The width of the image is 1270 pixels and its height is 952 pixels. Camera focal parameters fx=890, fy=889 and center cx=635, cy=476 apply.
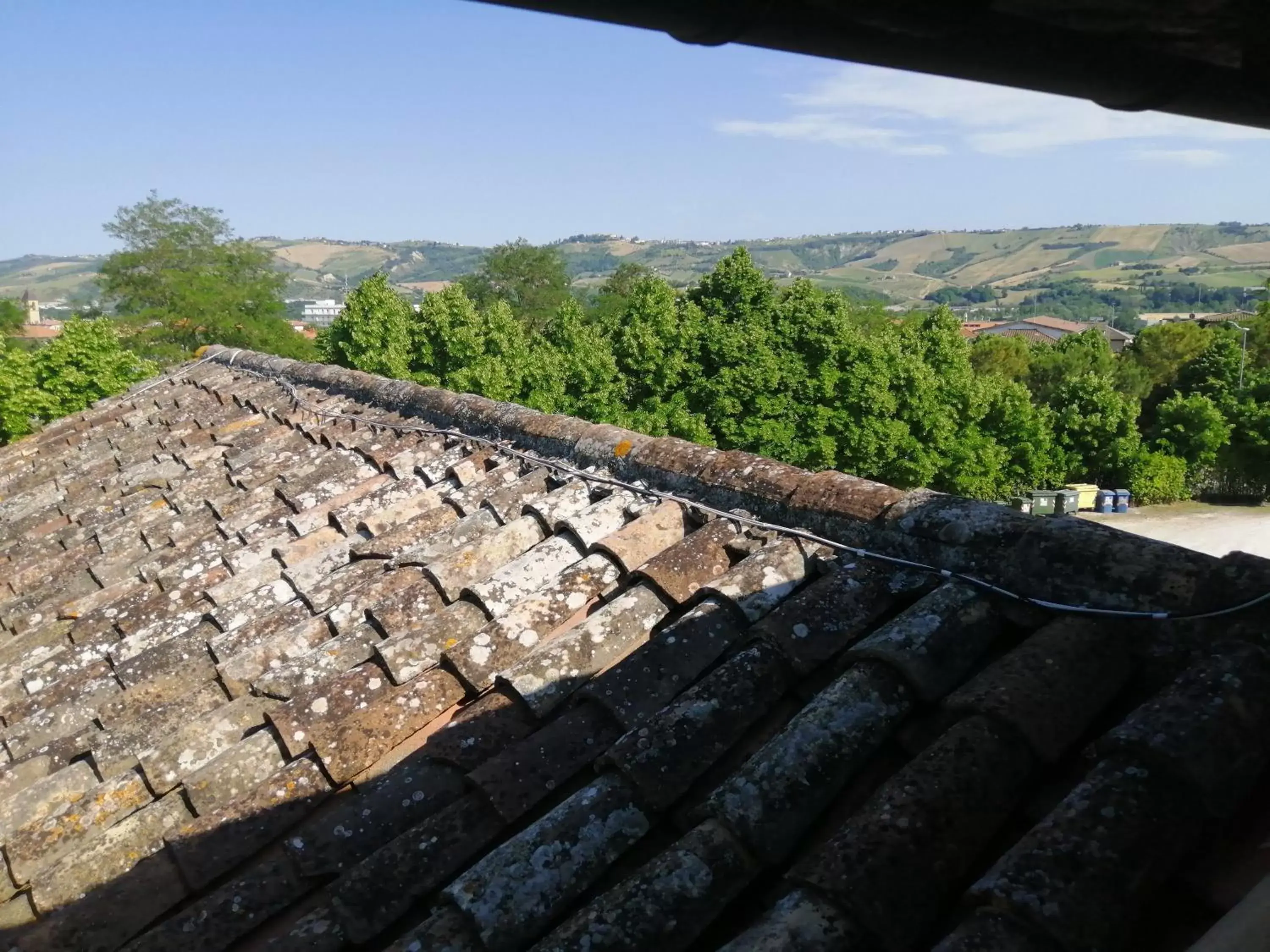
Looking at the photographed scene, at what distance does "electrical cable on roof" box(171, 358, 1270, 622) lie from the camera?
232cm

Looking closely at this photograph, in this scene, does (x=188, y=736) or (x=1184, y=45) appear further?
(x=188, y=736)

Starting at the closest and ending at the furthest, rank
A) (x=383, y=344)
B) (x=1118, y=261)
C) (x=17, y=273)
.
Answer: (x=383, y=344)
(x=17, y=273)
(x=1118, y=261)

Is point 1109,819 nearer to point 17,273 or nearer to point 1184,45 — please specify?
point 1184,45

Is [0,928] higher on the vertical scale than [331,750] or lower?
lower

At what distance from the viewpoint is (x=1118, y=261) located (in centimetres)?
19662

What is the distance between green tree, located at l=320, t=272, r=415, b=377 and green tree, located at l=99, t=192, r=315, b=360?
8.08 metres

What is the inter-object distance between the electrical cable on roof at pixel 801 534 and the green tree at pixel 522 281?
165 ft

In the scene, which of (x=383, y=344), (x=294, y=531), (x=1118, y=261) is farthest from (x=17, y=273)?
(x=1118, y=261)

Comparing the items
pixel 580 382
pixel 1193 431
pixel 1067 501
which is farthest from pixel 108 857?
pixel 1193 431

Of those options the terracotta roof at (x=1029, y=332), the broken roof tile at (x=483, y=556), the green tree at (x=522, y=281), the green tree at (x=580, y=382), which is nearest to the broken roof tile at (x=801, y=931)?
the broken roof tile at (x=483, y=556)

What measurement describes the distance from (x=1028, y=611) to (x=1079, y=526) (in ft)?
1.13

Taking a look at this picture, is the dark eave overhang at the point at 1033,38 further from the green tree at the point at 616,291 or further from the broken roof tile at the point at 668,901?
the green tree at the point at 616,291

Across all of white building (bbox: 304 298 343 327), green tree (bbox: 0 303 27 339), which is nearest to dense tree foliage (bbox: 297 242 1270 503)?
green tree (bbox: 0 303 27 339)

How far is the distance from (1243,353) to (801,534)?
42.8m
